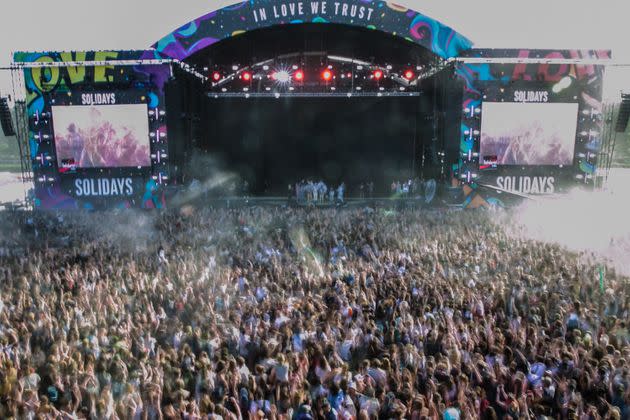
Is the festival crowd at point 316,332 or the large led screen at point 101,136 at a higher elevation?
the large led screen at point 101,136

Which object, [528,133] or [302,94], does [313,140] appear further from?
[528,133]

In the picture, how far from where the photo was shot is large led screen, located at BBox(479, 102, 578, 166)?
951 inches

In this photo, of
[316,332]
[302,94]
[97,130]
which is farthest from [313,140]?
[316,332]

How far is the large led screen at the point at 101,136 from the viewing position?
24297mm

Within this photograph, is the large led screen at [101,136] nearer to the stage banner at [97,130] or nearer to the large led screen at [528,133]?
the stage banner at [97,130]

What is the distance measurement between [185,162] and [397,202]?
1082cm

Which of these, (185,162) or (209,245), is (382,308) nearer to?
(209,245)

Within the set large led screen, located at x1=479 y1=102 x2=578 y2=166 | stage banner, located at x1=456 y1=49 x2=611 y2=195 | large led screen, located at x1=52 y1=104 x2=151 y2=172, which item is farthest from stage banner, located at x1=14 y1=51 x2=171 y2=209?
large led screen, located at x1=479 y1=102 x2=578 y2=166

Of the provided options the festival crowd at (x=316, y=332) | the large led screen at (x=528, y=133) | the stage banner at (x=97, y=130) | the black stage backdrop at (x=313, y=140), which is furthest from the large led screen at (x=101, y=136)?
the large led screen at (x=528, y=133)

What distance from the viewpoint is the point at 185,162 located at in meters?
25.9

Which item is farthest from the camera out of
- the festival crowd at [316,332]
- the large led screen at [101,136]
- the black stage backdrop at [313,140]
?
the black stage backdrop at [313,140]

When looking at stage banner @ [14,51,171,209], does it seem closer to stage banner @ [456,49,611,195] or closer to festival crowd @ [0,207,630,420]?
festival crowd @ [0,207,630,420]

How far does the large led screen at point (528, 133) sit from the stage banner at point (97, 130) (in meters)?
15.5

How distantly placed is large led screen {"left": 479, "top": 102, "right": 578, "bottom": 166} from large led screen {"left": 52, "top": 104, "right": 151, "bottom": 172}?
1637 cm
